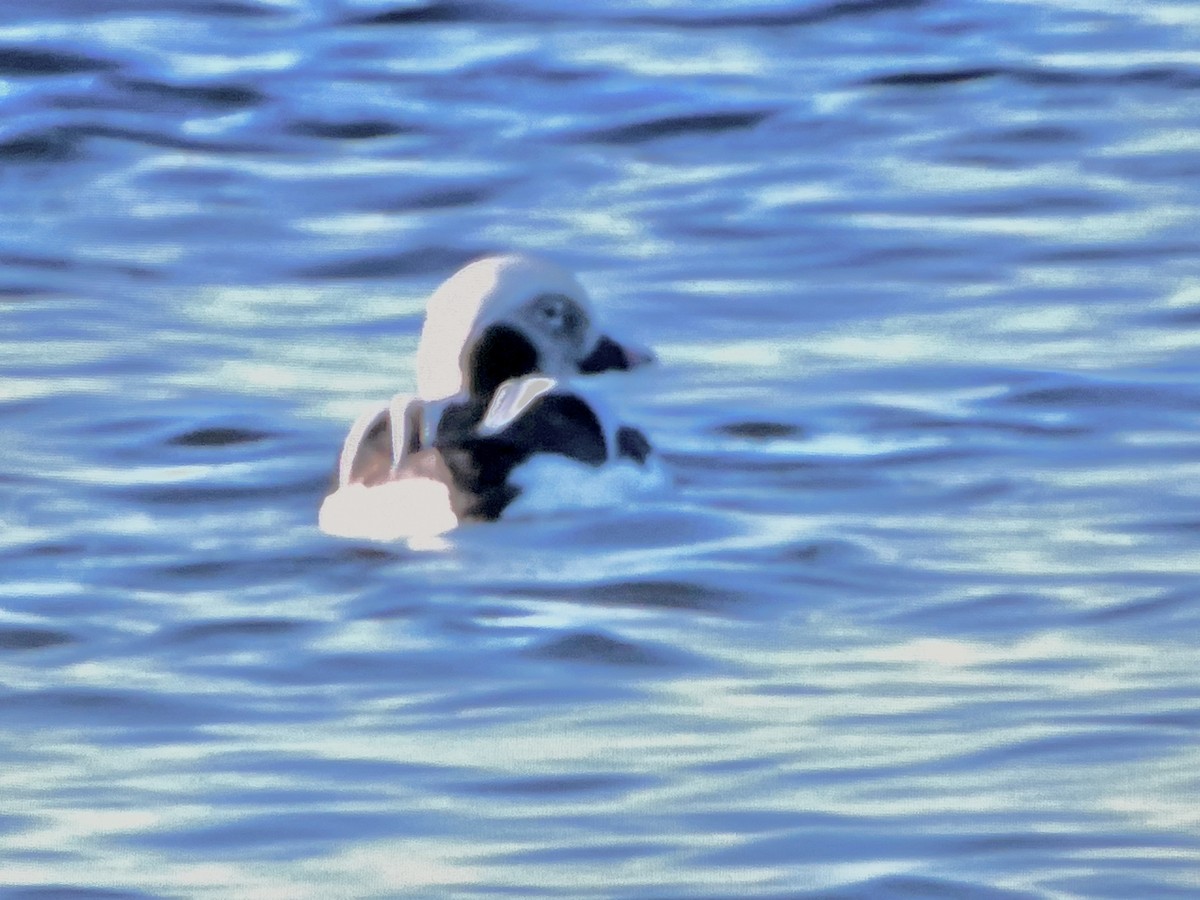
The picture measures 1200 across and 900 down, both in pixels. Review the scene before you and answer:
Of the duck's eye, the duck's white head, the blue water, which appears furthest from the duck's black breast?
the duck's eye

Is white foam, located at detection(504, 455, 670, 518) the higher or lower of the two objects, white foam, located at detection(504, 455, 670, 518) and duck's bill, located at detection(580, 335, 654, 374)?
the lower

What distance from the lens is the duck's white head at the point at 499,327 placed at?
36.1ft

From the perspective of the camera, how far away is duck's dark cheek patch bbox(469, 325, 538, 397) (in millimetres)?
11047

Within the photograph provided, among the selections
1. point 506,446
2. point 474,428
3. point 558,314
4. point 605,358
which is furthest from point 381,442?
point 605,358

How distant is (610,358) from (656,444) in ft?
1.38

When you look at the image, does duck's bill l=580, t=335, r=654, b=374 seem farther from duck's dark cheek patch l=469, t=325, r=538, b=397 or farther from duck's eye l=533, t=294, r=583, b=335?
duck's dark cheek patch l=469, t=325, r=538, b=397

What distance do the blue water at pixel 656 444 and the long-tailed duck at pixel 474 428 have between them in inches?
5.5

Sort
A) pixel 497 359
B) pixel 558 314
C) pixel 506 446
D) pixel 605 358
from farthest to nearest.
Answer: pixel 605 358, pixel 558 314, pixel 497 359, pixel 506 446

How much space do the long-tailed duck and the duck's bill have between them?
1.42ft

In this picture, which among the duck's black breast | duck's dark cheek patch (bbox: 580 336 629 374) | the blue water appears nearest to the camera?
the blue water

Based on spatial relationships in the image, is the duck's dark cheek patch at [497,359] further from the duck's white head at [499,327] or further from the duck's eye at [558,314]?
the duck's eye at [558,314]

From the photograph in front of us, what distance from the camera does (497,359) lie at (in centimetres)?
1109

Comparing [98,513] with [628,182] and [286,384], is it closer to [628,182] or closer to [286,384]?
[286,384]

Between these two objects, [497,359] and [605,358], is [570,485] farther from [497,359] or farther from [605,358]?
[605,358]
